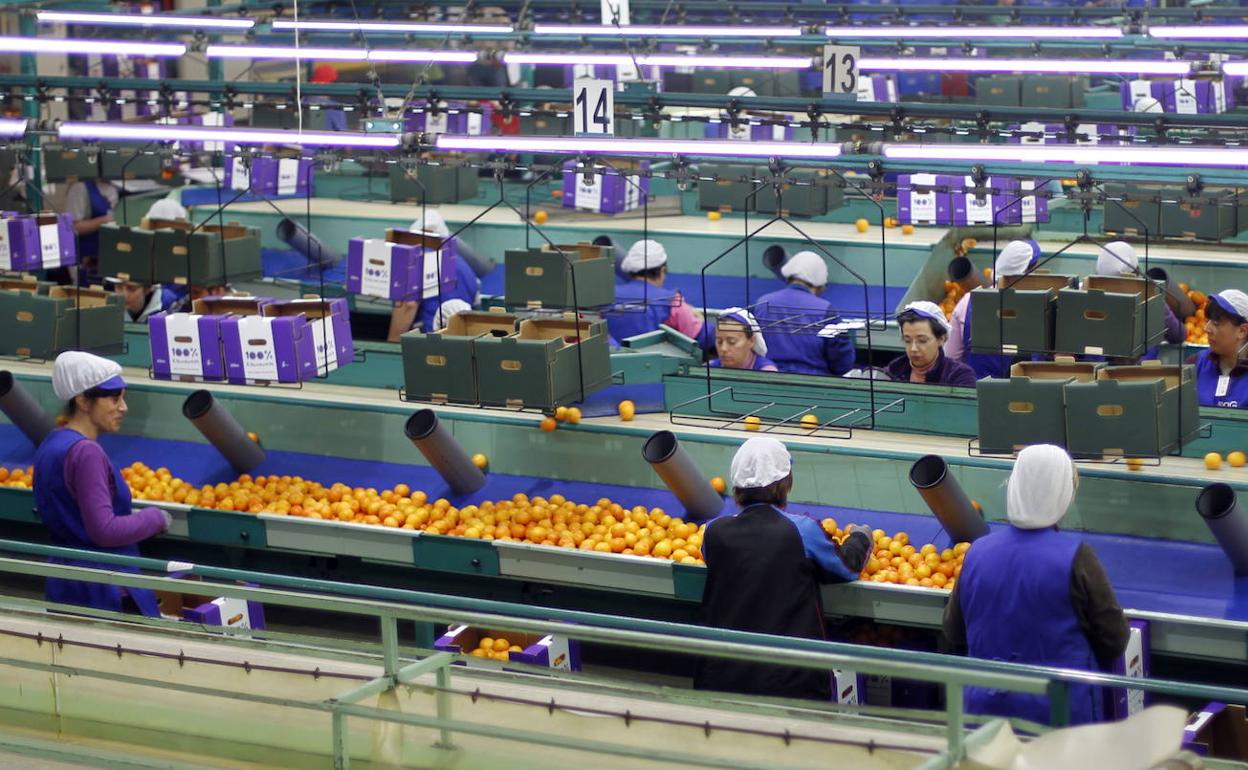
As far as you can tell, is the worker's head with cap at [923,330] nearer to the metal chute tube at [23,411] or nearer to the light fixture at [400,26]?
the metal chute tube at [23,411]

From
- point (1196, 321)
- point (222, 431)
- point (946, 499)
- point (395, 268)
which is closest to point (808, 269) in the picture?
point (1196, 321)

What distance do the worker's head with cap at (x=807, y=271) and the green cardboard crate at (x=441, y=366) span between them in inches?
118

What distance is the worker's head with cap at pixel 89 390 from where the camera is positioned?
22.5ft

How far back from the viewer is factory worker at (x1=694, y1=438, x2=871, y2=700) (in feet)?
20.2

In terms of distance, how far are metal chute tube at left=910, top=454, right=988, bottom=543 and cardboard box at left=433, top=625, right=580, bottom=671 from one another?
60.1 inches

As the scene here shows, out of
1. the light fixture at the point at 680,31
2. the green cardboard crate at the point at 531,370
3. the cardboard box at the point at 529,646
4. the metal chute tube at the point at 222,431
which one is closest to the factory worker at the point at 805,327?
the green cardboard crate at the point at 531,370

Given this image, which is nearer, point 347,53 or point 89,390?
point 89,390

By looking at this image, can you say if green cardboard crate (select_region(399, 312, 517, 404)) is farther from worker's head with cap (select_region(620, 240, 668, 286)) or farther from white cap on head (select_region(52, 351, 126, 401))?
worker's head with cap (select_region(620, 240, 668, 286))

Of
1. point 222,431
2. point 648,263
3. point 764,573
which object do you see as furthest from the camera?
point 648,263

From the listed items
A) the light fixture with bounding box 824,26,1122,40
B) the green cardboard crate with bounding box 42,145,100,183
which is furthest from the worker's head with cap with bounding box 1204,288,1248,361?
the green cardboard crate with bounding box 42,145,100,183

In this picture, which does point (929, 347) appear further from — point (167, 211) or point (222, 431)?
point (167, 211)

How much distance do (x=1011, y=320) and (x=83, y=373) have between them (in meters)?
4.05

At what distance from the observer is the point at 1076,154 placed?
723 cm

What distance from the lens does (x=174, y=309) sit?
32.0 ft
